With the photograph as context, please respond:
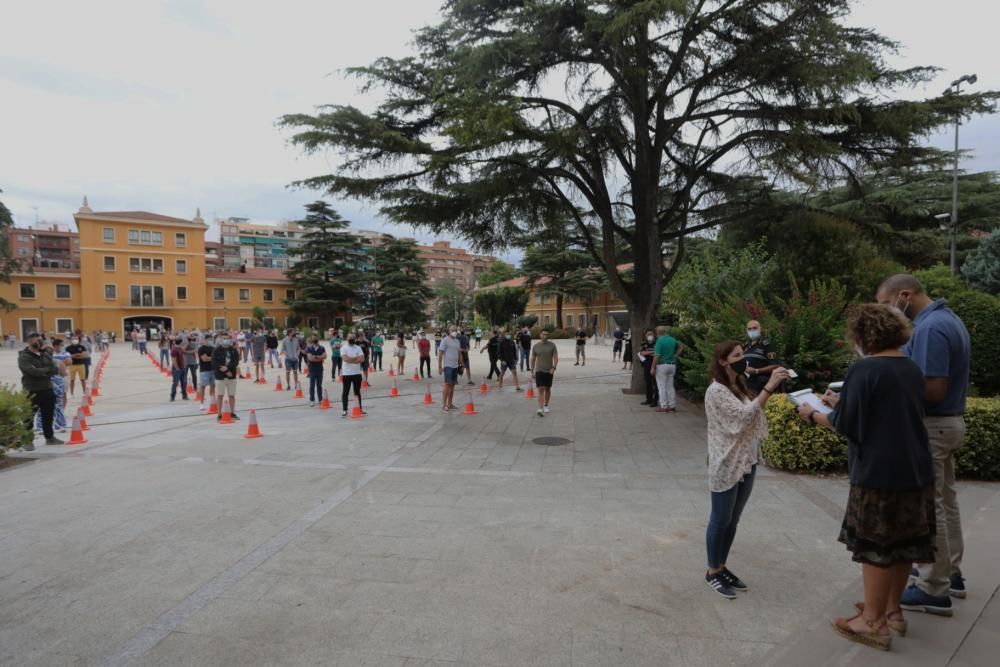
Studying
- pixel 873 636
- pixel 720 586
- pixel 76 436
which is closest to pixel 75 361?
pixel 76 436

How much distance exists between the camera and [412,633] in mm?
3145

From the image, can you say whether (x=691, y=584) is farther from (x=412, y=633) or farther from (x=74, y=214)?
(x=74, y=214)

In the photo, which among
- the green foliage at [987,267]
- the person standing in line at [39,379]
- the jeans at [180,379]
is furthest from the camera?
the green foliage at [987,267]

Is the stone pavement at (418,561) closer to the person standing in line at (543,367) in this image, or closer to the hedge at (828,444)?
the hedge at (828,444)

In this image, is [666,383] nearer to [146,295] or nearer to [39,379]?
[39,379]

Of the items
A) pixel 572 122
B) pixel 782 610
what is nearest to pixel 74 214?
pixel 572 122

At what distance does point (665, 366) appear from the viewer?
1102 cm

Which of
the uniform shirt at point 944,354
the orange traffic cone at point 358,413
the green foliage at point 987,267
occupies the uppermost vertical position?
the green foliage at point 987,267

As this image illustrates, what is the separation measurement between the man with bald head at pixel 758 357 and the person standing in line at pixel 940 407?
259cm

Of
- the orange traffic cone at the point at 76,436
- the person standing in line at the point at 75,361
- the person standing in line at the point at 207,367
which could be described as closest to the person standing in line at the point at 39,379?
the orange traffic cone at the point at 76,436

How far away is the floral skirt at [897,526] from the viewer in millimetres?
2707

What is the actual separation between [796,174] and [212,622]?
1232 centimetres

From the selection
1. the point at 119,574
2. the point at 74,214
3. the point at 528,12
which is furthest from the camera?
the point at 74,214

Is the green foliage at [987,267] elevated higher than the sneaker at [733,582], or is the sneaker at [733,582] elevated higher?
the green foliage at [987,267]
